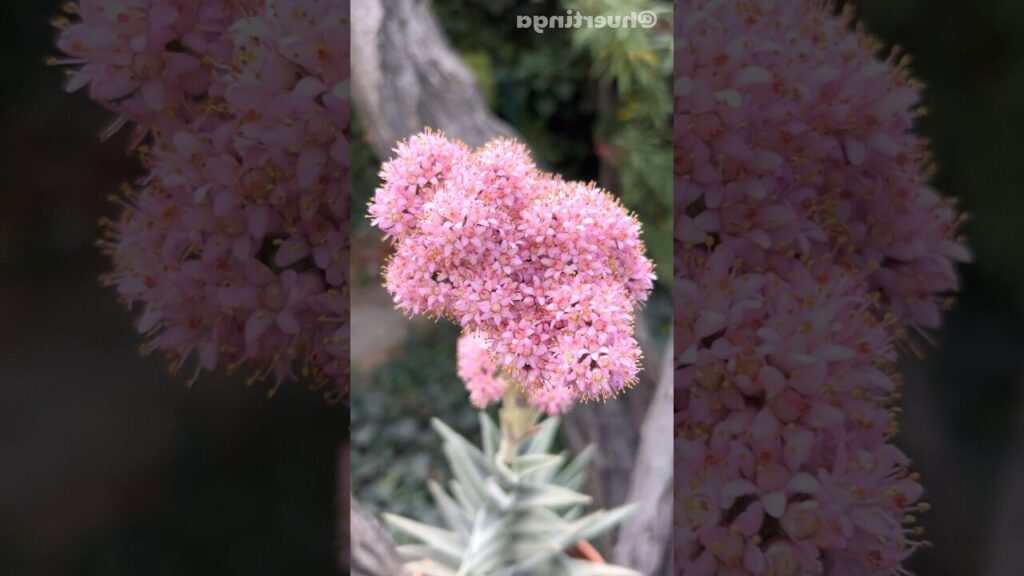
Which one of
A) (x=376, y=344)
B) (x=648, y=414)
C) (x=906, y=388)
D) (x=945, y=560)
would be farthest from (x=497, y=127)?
(x=945, y=560)

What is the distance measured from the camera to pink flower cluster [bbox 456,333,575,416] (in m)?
1.24

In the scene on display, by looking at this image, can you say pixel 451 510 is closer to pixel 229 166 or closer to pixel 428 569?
pixel 428 569

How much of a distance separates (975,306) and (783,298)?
0.33 metres

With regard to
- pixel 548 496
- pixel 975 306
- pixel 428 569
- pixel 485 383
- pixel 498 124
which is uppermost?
pixel 498 124

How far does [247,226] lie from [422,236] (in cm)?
28

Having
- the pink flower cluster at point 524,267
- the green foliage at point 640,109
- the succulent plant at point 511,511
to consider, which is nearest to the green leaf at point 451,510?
the succulent plant at point 511,511

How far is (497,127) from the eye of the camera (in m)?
1.22

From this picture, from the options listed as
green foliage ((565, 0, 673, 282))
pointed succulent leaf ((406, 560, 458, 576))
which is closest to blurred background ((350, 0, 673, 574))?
green foliage ((565, 0, 673, 282))

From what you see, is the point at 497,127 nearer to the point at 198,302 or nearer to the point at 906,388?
the point at 198,302

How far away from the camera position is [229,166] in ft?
3.94

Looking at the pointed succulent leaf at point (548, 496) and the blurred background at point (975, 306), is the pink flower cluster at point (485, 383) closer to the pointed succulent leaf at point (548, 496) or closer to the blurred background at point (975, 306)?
the pointed succulent leaf at point (548, 496)

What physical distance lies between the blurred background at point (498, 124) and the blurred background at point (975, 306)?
0.39 meters

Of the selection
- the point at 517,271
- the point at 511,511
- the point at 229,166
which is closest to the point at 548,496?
the point at 511,511

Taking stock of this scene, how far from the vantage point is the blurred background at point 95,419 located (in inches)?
49.1
